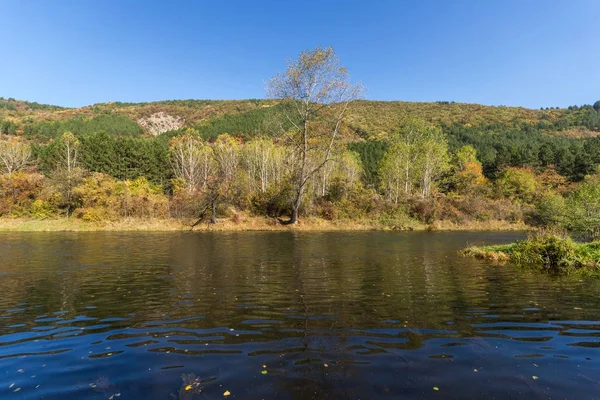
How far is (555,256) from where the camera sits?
708 inches

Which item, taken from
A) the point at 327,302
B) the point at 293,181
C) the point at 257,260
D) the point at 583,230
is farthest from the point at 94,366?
the point at 293,181

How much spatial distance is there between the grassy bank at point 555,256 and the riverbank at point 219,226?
2609 cm

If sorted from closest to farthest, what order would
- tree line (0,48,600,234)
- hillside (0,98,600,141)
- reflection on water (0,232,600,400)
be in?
reflection on water (0,232,600,400), tree line (0,48,600,234), hillside (0,98,600,141)

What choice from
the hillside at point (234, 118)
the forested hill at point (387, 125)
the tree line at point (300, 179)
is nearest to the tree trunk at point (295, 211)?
the tree line at point (300, 179)

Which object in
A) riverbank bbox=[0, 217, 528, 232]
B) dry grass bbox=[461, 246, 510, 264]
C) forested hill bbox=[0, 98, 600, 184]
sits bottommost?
riverbank bbox=[0, 217, 528, 232]


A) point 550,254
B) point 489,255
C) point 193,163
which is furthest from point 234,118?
point 550,254

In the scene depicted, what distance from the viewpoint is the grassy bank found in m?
17.3

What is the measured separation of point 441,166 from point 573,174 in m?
40.7

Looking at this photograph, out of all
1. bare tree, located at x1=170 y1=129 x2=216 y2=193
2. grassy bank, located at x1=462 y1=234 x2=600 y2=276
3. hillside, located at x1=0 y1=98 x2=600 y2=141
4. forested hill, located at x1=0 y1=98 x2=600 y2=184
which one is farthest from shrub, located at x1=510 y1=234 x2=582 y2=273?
hillside, located at x1=0 y1=98 x2=600 y2=141

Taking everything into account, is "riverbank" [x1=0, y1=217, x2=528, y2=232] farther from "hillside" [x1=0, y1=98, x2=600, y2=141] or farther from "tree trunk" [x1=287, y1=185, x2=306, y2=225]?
"hillside" [x1=0, y1=98, x2=600, y2=141]

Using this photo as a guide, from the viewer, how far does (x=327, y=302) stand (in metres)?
11.0

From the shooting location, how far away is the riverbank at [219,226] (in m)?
42.6

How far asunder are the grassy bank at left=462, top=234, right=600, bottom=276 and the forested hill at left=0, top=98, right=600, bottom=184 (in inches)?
2006

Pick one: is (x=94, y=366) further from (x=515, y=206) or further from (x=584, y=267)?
(x=515, y=206)
